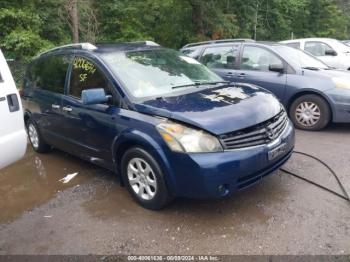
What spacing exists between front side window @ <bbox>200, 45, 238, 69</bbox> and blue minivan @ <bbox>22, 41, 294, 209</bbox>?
2.62 m

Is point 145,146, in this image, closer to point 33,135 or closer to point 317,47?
point 33,135

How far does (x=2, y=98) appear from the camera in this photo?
127 inches

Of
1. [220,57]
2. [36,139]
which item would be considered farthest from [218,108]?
[220,57]

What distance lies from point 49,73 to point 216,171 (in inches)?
131

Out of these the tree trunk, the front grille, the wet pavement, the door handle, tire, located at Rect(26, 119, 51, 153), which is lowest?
the wet pavement

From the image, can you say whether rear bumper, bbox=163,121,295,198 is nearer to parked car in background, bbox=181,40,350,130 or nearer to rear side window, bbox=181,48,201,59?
parked car in background, bbox=181,40,350,130

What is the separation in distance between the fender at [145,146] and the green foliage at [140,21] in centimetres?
1004

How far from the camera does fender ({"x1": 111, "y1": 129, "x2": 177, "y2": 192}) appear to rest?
3602 mm

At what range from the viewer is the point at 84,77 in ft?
15.5

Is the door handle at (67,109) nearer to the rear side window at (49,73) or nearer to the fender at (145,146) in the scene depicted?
the rear side window at (49,73)

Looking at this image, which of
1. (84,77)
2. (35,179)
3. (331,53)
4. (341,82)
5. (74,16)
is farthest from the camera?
(74,16)

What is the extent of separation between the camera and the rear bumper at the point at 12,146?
3.27m

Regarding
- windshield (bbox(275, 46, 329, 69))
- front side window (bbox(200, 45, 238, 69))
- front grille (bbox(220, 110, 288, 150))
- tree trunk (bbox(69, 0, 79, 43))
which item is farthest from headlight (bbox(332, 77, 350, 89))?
tree trunk (bbox(69, 0, 79, 43))

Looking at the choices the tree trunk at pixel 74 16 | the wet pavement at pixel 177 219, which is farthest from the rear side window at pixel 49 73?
the tree trunk at pixel 74 16
